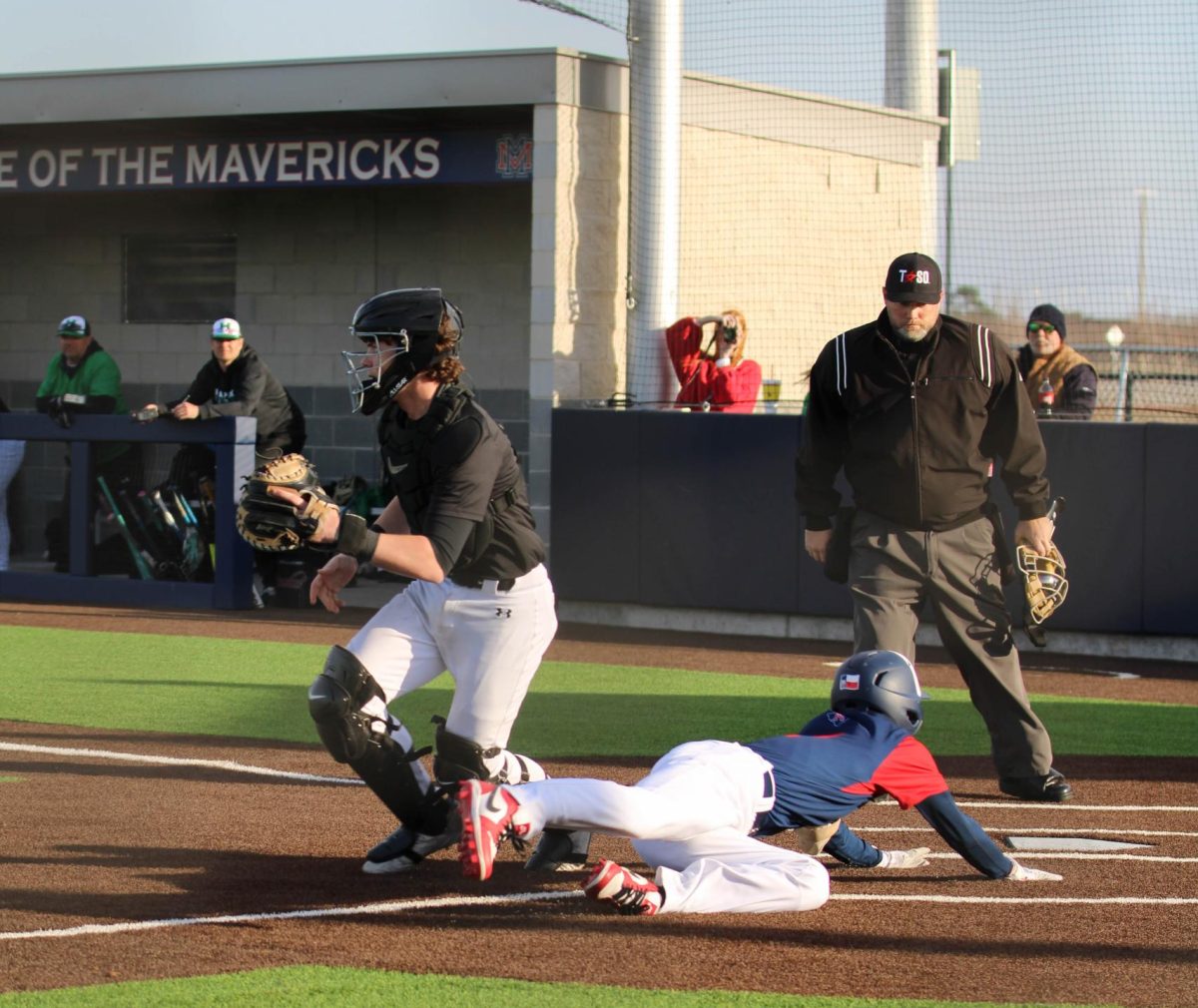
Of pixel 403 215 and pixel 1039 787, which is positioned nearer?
pixel 1039 787

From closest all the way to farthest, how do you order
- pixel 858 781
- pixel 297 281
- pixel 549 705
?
pixel 858 781, pixel 549 705, pixel 297 281

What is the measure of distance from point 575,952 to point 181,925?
109 cm

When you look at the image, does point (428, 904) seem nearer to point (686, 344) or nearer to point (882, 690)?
point (882, 690)

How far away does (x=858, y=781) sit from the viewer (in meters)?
4.89

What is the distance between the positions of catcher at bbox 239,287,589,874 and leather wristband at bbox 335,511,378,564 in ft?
0.81

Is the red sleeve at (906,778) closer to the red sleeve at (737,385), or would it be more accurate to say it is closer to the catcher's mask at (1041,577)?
the catcher's mask at (1041,577)

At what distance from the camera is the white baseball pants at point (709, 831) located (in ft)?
14.7

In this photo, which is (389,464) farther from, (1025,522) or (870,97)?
(870,97)

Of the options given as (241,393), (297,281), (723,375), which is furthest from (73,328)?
(723,375)

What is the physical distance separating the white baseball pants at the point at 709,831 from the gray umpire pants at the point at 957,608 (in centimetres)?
151

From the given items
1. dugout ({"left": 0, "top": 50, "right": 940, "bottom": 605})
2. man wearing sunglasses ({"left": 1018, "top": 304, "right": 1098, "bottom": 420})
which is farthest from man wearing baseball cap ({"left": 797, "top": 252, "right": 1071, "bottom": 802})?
dugout ({"left": 0, "top": 50, "right": 940, "bottom": 605})

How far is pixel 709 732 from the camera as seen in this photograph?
27.0 feet

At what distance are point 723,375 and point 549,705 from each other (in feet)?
14.2

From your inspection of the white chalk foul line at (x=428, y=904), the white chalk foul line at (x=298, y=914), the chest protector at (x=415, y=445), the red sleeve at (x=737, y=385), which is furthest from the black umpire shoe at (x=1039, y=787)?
the red sleeve at (x=737, y=385)
